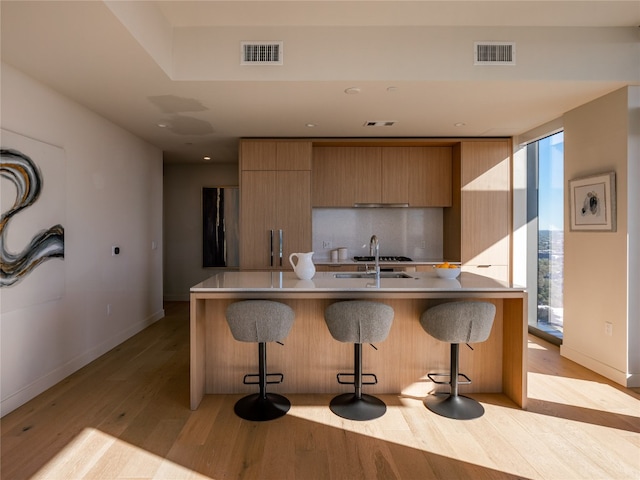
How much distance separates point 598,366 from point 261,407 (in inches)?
118

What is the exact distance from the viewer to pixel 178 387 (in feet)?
10.2

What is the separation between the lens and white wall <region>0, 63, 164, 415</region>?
285 centimetres

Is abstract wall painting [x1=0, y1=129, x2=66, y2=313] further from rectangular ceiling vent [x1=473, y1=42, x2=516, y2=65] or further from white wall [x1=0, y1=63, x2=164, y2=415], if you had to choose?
rectangular ceiling vent [x1=473, y1=42, x2=516, y2=65]

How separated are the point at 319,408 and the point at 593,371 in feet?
8.53

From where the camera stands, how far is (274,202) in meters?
4.88

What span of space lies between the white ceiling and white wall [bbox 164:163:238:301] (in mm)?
3094

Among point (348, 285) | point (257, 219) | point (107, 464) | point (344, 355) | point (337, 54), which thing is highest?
point (337, 54)

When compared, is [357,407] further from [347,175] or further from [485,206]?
[485,206]

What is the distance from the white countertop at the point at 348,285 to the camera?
8.57ft

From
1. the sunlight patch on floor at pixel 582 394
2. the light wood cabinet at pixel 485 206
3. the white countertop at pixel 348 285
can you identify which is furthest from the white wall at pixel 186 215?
the sunlight patch on floor at pixel 582 394

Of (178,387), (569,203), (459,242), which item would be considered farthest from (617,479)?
(459,242)

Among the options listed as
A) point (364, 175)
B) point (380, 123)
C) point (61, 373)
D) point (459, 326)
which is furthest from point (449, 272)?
point (61, 373)

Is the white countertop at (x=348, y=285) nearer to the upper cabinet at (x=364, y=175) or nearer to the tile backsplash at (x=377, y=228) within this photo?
the upper cabinet at (x=364, y=175)

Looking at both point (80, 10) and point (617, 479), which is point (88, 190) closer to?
point (80, 10)
